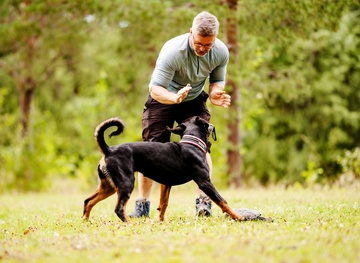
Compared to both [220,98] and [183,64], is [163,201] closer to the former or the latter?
[220,98]

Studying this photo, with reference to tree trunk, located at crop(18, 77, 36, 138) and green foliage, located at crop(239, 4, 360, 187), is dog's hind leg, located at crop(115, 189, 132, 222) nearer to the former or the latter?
green foliage, located at crop(239, 4, 360, 187)

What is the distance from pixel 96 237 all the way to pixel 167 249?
3.25 ft

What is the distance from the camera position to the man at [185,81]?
18.7ft

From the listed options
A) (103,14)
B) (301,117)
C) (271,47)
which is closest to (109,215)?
(271,47)

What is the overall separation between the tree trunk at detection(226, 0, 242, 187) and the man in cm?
485

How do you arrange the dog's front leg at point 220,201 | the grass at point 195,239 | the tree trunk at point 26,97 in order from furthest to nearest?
the tree trunk at point 26,97 < the dog's front leg at point 220,201 < the grass at point 195,239

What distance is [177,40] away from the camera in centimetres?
602

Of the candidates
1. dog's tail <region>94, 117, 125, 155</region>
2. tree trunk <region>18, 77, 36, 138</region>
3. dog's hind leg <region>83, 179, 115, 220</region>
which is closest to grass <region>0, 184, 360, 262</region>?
dog's hind leg <region>83, 179, 115, 220</region>

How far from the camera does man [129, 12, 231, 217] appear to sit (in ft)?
18.7

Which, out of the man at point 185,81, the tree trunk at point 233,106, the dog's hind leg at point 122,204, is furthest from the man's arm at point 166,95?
the tree trunk at point 233,106

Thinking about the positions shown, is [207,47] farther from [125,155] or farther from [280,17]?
[280,17]

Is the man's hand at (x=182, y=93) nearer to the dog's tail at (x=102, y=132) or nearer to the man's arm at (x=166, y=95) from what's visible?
the man's arm at (x=166, y=95)

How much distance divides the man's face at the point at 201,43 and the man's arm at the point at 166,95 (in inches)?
15.7

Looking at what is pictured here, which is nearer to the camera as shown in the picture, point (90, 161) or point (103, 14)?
point (103, 14)
